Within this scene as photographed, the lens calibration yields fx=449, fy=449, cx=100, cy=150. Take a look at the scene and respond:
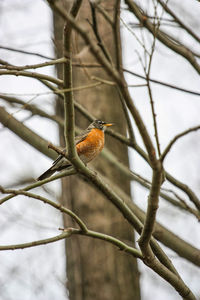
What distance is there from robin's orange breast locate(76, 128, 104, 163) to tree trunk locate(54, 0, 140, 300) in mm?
931

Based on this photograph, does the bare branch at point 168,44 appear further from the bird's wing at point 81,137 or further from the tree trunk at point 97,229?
the bird's wing at point 81,137

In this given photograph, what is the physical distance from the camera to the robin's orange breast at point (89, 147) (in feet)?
18.5

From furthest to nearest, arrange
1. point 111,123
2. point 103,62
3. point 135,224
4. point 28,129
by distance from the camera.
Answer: point 111,123 → point 28,129 → point 135,224 → point 103,62

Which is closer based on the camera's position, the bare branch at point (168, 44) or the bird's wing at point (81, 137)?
the bare branch at point (168, 44)

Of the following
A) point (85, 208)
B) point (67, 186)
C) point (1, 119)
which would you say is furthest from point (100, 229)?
point (1, 119)

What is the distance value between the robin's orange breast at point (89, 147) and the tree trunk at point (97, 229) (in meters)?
0.93

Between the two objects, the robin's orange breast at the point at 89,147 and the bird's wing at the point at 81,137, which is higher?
the bird's wing at the point at 81,137

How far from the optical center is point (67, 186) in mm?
6535

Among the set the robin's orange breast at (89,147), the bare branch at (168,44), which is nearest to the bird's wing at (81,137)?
the robin's orange breast at (89,147)

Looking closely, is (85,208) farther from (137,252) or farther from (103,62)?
(103,62)

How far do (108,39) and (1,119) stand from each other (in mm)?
2997

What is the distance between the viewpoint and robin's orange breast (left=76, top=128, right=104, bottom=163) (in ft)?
18.5

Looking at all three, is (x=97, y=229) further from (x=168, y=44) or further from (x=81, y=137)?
(x=168, y=44)

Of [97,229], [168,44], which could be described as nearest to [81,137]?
[97,229]
